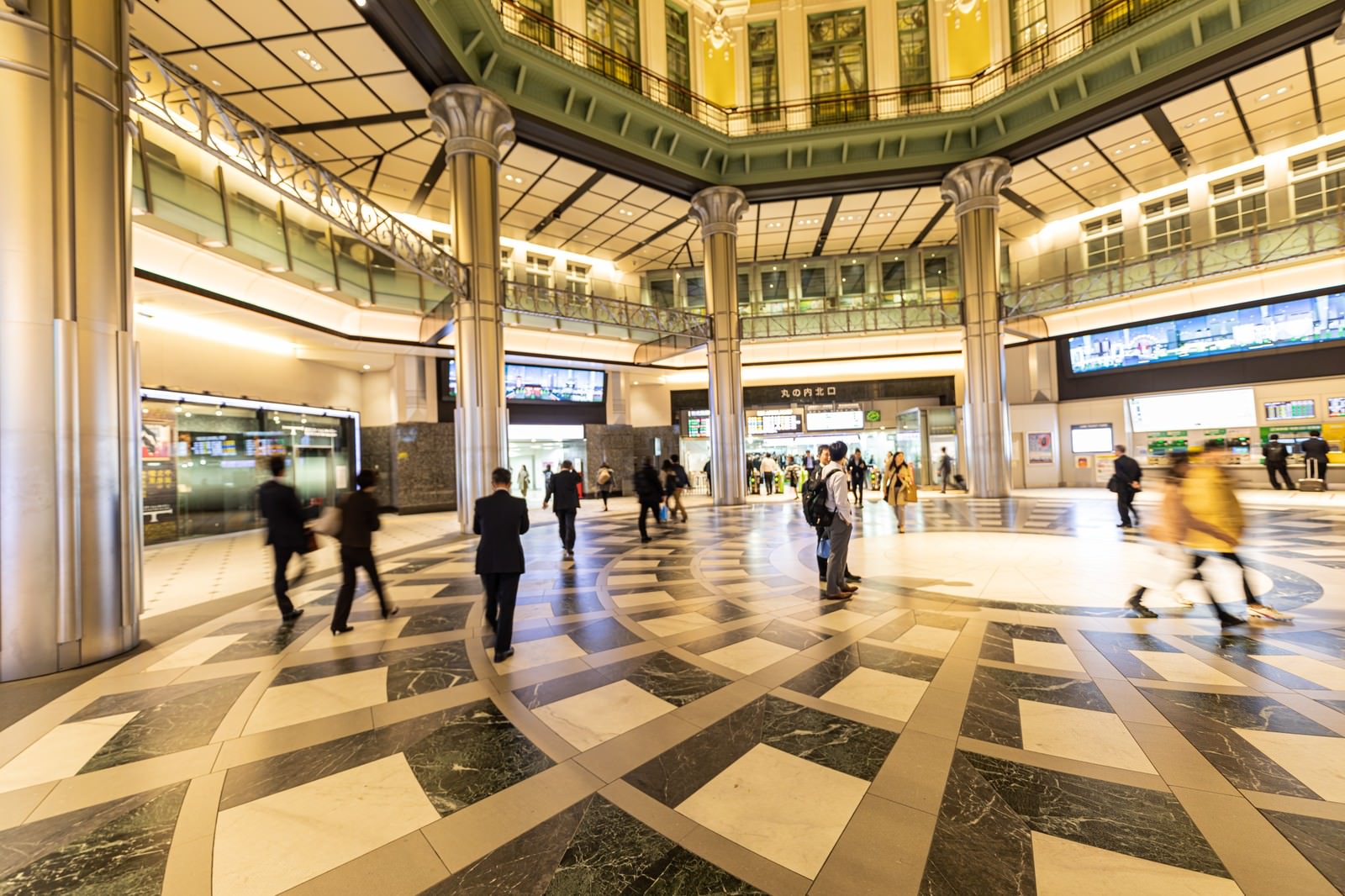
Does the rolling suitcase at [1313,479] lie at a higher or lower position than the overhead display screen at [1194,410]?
lower

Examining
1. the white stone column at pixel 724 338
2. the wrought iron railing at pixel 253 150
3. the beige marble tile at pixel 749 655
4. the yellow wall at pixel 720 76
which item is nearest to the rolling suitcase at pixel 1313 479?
the white stone column at pixel 724 338

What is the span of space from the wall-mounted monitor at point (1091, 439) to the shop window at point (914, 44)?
548 inches

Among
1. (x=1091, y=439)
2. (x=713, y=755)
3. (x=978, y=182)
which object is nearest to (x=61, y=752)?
(x=713, y=755)

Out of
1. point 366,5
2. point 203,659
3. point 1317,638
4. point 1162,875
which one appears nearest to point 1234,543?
point 1317,638

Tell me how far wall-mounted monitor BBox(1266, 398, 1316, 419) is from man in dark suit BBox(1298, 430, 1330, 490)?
1.14 meters

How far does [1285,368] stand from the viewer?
17.2 m

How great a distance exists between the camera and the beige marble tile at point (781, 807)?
2.23 m

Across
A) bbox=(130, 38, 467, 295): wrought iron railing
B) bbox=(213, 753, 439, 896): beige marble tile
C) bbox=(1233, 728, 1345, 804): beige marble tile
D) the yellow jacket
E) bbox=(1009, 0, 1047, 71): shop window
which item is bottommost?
bbox=(1233, 728, 1345, 804): beige marble tile

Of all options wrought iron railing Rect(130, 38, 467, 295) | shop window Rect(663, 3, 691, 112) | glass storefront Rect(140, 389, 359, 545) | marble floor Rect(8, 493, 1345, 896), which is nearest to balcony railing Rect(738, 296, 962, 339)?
shop window Rect(663, 3, 691, 112)

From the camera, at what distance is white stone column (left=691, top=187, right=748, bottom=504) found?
1838cm

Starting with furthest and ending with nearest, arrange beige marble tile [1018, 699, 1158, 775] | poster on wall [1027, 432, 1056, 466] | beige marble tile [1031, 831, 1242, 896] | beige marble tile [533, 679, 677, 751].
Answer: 1. poster on wall [1027, 432, 1056, 466]
2. beige marble tile [533, 679, 677, 751]
3. beige marble tile [1018, 699, 1158, 775]
4. beige marble tile [1031, 831, 1242, 896]

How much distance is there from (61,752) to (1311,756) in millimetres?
6831

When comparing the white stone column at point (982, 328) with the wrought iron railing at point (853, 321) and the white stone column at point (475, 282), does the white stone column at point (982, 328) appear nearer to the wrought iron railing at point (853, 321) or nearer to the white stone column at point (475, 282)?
the wrought iron railing at point (853, 321)

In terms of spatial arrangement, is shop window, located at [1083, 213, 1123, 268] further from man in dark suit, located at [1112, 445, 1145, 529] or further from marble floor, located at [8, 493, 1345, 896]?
marble floor, located at [8, 493, 1345, 896]
